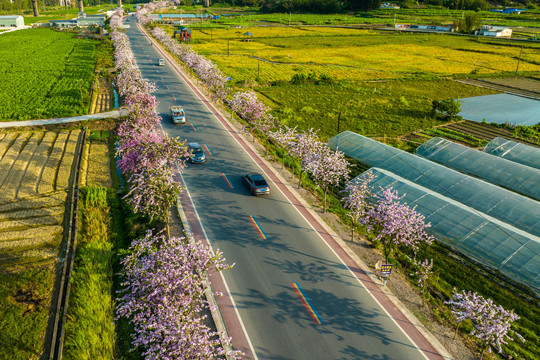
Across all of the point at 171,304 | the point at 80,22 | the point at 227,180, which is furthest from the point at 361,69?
the point at 80,22

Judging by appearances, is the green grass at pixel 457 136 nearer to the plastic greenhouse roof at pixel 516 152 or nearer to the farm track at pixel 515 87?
the plastic greenhouse roof at pixel 516 152

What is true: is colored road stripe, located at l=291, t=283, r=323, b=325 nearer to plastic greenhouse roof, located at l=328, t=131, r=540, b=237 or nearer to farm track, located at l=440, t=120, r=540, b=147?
plastic greenhouse roof, located at l=328, t=131, r=540, b=237

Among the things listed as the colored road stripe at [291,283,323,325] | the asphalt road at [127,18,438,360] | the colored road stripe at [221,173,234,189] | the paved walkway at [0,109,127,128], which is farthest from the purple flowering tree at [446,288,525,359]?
the paved walkway at [0,109,127,128]

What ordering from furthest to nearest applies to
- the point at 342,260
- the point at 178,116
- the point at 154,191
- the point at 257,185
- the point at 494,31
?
the point at 494,31 → the point at 178,116 → the point at 257,185 → the point at 342,260 → the point at 154,191

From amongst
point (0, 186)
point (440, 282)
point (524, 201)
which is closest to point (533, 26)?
point (524, 201)

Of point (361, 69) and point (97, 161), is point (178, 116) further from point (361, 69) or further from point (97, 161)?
point (361, 69)

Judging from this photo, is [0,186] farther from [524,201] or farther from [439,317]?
[524,201]

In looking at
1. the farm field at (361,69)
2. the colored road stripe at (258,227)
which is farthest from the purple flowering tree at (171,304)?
the farm field at (361,69)
